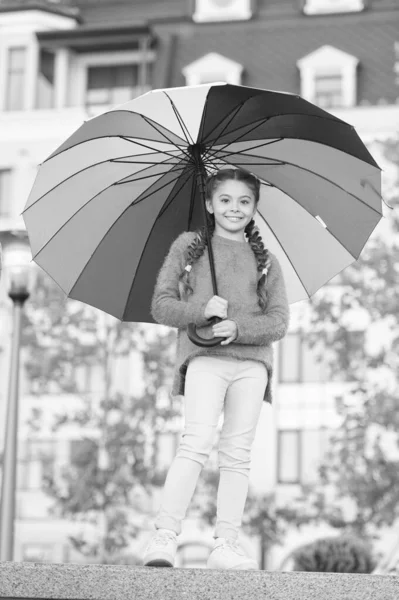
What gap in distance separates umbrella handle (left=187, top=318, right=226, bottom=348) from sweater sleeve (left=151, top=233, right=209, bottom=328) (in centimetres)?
3

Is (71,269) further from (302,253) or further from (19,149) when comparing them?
(19,149)

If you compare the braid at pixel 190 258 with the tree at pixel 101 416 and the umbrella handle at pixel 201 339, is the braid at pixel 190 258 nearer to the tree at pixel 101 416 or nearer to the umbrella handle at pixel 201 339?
the umbrella handle at pixel 201 339

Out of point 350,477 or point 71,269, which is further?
point 350,477

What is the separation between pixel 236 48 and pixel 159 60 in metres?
1.85

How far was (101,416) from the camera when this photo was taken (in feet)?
70.5

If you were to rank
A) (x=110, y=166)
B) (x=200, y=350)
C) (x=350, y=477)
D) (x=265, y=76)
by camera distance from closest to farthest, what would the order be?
(x=200, y=350)
(x=110, y=166)
(x=350, y=477)
(x=265, y=76)

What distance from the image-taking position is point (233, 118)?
235 inches

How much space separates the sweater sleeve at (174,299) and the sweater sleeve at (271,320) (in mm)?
190

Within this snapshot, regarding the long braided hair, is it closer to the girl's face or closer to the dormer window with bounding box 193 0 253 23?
the girl's face

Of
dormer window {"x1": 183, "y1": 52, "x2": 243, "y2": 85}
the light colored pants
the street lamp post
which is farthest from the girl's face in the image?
dormer window {"x1": 183, "y1": 52, "x2": 243, "y2": 85}

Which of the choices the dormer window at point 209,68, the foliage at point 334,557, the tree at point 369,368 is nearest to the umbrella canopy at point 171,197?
the foliage at point 334,557

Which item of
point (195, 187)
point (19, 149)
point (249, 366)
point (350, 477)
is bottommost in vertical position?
point (350, 477)

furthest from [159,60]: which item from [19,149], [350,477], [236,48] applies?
[350,477]

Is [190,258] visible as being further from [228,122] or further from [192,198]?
[228,122]
